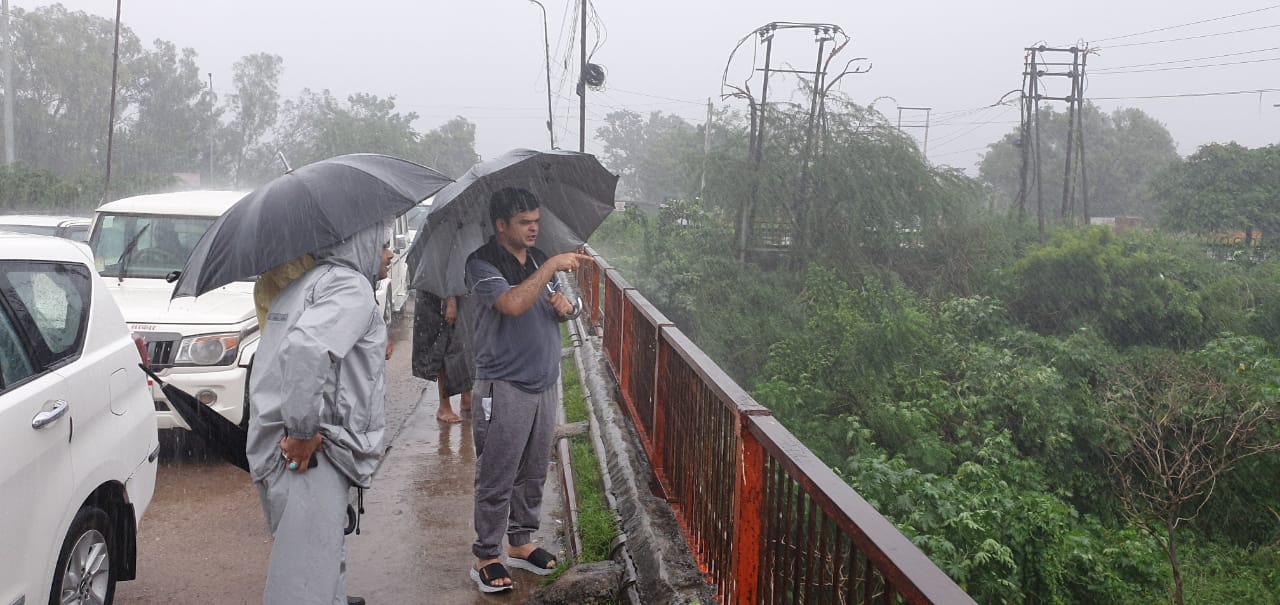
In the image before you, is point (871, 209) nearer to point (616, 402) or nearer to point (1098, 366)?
point (1098, 366)

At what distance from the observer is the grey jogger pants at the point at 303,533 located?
9.95 feet

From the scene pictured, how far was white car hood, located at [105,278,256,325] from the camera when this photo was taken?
6.16 m

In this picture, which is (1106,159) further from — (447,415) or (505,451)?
(505,451)

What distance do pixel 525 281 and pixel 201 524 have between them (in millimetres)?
2736

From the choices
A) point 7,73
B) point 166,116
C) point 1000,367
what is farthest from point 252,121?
Answer: point 1000,367

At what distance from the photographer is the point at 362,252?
10.6 feet

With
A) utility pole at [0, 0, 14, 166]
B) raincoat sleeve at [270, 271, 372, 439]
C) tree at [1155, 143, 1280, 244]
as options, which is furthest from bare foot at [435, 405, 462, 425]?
tree at [1155, 143, 1280, 244]

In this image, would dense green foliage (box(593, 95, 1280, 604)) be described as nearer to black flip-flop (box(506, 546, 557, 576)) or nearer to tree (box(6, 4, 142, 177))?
black flip-flop (box(506, 546, 557, 576))

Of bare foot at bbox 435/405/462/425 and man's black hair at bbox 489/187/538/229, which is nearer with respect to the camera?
man's black hair at bbox 489/187/538/229

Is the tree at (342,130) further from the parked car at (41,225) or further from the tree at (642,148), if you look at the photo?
the parked car at (41,225)

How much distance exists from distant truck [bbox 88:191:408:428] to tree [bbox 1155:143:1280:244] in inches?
1423

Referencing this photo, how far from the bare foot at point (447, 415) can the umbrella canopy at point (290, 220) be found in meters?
4.38

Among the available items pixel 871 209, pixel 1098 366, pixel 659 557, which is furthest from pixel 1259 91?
pixel 659 557

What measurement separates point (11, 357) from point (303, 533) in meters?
1.20
